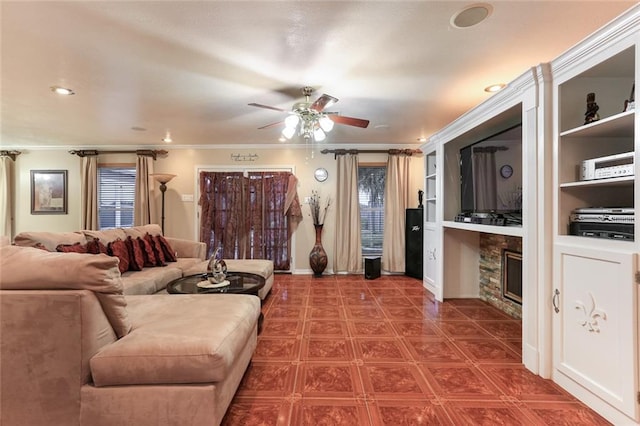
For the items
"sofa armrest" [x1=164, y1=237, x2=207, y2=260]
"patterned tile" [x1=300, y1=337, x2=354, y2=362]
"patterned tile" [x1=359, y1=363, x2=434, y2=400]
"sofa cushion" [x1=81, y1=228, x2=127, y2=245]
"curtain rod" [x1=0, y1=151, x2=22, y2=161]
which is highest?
"curtain rod" [x1=0, y1=151, x2=22, y2=161]

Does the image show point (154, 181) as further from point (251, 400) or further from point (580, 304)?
point (580, 304)

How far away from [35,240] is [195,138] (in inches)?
108

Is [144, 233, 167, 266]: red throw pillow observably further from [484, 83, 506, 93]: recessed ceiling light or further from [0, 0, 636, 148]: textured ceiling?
[484, 83, 506, 93]: recessed ceiling light

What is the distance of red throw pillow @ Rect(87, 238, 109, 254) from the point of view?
2.84 m

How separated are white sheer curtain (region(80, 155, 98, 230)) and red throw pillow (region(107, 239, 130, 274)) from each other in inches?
104

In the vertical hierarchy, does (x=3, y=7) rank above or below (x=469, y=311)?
above

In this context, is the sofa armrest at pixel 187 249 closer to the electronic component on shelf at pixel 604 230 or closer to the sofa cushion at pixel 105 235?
the sofa cushion at pixel 105 235

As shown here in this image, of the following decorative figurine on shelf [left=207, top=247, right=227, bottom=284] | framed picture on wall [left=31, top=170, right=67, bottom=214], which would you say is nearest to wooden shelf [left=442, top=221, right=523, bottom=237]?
decorative figurine on shelf [left=207, top=247, right=227, bottom=284]

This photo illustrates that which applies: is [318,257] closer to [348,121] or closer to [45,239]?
[348,121]

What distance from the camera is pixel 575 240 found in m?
1.79

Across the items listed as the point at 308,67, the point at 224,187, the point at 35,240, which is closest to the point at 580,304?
the point at 308,67

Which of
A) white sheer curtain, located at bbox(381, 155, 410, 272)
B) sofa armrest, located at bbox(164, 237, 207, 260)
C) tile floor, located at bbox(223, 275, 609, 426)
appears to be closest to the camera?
tile floor, located at bbox(223, 275, 609, 426)

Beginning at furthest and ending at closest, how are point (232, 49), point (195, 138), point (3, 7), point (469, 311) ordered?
point (195, 138), point (469, 311), point (232, 49), point (3, 7)

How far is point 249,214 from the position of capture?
5125 mm
